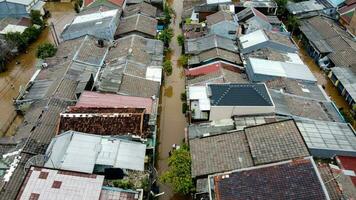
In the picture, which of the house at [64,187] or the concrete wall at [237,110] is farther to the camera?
the concrete wall at [237,110]

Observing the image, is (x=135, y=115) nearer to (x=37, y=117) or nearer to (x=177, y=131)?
(x=177, y=131)

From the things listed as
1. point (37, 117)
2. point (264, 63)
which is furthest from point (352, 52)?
point (37, 117)

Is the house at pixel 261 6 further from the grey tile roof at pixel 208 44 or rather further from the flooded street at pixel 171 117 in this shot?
the flooded street at pixel 171 117

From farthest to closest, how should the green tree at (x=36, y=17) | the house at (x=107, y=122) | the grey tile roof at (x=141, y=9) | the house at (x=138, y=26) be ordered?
the green tree at (x=36, y=17)
the grey tile roof at (x=141, y=9)
the house at (x=138, y=26)
the house at (x=107, y=122)

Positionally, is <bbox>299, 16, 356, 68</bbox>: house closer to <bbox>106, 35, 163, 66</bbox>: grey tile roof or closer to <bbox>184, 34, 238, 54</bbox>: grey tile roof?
<bbox>184, 34, 238, 54</bbox>: grey tile roof

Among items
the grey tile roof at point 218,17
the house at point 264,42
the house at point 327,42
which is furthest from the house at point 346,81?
the grey tile roof at point 218,17

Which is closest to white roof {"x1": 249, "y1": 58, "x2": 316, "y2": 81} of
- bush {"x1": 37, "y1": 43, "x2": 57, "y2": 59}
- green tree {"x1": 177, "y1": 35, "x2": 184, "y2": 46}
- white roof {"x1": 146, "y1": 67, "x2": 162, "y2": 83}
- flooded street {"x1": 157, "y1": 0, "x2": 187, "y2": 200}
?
flooded street {"x1": 157, "y1": 0, "x2": 187, "y2": 200}
